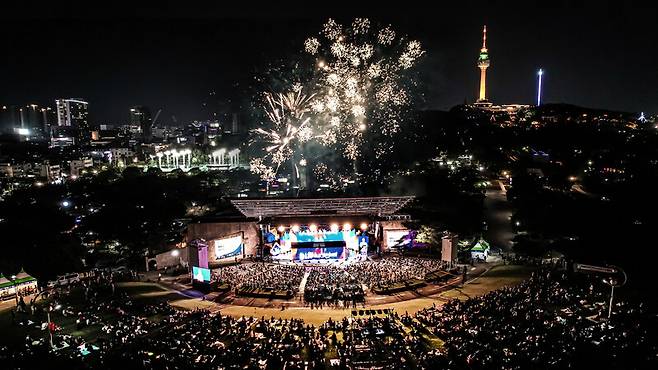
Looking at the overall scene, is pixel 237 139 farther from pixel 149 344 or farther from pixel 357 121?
pixel 149 344

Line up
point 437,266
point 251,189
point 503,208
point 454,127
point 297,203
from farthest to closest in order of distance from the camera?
1. point 454,127
2. point 251,189
3. point 503,208
4. point 297,203
5. point 437,266

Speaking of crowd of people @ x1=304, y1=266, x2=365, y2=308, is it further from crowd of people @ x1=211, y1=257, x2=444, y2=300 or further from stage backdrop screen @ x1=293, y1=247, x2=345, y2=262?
stage backdrop screen @ x1=293, y1=247, x2=345, y2=262

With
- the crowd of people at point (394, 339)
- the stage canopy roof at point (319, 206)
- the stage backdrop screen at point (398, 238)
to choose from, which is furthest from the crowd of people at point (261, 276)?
the stage backdrop screen at point (398, 238)

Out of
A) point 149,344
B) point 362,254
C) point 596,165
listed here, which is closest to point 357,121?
point 362,254

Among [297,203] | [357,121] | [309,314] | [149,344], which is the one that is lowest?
[309,314]

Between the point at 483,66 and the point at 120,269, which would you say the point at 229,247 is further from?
the point at 483,66

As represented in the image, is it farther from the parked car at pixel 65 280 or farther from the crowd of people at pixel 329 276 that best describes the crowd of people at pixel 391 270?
the parked car at pixel 65 280
